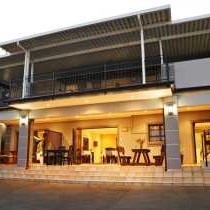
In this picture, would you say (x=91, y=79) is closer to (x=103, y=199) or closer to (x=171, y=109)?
(x=171, y=109)

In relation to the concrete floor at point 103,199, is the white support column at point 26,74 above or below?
above

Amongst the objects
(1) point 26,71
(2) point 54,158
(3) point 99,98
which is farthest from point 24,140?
(3) point 99,98

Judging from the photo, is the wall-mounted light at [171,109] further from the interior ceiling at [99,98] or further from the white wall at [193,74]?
the white wall at [193,74]

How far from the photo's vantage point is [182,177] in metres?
7.67

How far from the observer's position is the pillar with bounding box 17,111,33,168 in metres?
10.3

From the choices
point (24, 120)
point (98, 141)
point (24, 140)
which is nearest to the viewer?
point (24, 140)

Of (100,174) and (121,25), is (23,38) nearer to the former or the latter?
(121,25)

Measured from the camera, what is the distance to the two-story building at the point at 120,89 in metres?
8.62

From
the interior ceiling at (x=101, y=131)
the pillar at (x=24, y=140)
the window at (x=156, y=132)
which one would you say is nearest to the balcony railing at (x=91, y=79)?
the pillar at (x=24, y=140)

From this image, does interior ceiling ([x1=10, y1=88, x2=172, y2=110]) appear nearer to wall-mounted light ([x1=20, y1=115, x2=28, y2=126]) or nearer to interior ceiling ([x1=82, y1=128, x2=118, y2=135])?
wall-mounted light ([x1=20, y1=115, x2=28, y2=126])

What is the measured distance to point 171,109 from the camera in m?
8.61

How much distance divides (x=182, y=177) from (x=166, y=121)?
1836mm

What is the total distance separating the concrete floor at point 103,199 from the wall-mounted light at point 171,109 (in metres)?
2.53

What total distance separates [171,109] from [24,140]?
5819mm
